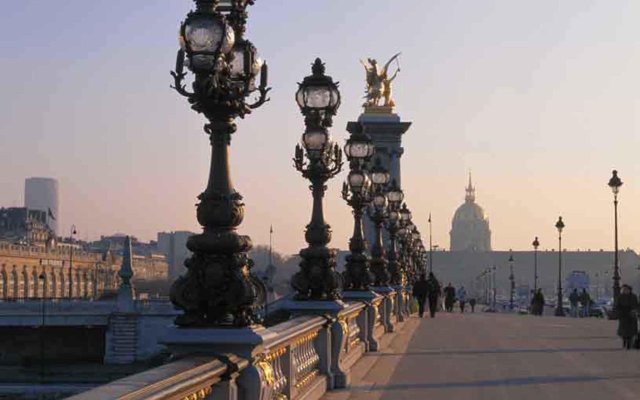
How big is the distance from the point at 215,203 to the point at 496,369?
12658 mm

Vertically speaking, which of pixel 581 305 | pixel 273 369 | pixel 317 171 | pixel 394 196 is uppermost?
pixel 394 196

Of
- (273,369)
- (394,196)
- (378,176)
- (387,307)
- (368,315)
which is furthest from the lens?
(394,196)

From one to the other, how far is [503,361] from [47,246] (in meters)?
150

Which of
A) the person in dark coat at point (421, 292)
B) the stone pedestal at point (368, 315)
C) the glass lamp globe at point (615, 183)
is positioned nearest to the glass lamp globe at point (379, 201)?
the stone pedestal at point (368, 315)

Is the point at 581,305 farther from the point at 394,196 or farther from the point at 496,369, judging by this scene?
the point at 496,369

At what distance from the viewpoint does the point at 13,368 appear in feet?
289

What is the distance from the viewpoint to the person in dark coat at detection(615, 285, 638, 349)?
98.5 feet

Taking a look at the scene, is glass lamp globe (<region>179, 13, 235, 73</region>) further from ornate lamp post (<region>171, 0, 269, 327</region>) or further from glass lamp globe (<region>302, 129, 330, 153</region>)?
glass lamp globe (<region>302, 129, 330, 153</region>)

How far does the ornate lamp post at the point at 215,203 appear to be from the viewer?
1043 centimetres

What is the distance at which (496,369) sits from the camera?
22.4m

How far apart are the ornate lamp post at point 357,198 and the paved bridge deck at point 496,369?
1.61 meters

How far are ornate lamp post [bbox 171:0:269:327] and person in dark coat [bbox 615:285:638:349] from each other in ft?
67.7

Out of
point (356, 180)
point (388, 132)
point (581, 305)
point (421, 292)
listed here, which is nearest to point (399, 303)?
point (421, 292)

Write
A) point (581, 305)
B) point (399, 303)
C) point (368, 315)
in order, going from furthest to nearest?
point (581, 305) < point (399, 303) < point (368, 315)
